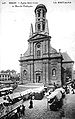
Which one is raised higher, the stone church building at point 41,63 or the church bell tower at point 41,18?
the church bell tower at point 41,18

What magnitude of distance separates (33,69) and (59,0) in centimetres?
332

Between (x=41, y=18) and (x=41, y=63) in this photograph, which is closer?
(x=41, y=18)

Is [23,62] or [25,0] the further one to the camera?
[23,62]

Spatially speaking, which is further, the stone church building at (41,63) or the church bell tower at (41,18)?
the stone church building at (41,63)

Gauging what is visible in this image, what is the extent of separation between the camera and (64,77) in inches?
254

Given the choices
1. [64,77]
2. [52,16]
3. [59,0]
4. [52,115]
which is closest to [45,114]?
[52,115]

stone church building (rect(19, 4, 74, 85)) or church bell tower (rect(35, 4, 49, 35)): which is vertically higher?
church bell tower (rect(35, 4, 49, 35))

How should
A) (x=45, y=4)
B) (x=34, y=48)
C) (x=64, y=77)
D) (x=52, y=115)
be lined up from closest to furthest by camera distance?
(x=52, y=115) < (x=45, y=4) < (x=34, y=48) < (x=64, y=77)

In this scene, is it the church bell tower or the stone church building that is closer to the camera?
the church bell tower

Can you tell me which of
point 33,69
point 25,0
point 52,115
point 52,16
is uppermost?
point 25,0

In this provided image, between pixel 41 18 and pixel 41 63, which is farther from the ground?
pixel 41 18

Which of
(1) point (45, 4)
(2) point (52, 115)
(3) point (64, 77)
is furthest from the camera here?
(3) point (64, 77)

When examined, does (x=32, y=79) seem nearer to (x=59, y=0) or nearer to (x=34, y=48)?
(x=34, y=48)

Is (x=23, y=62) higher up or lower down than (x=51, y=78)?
higher up
